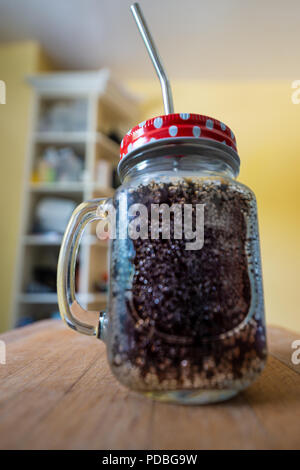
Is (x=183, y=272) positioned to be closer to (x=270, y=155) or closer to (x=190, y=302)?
(x=190, y=302)

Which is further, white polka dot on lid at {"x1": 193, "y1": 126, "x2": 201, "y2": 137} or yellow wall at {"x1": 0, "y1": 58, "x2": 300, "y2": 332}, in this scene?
yellow wall at {"x1": 0, "y1": 58, "x2": 300, "y2": 332}

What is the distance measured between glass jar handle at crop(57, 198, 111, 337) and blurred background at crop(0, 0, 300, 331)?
4.59 ft

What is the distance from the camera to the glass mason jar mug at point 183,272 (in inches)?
8.6

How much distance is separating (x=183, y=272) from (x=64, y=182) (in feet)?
5.49

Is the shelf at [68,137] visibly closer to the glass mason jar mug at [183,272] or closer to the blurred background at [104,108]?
the blurred background at [104,108]

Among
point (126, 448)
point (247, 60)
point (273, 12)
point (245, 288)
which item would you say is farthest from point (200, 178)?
point (247, 60)

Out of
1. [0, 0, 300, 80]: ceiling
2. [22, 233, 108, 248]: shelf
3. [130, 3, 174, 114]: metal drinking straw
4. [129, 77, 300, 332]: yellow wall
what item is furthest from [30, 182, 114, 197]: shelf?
[130, 3, 174, 114]: metal drinking straw

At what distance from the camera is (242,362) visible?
0.74ft

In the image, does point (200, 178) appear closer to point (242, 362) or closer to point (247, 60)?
point (242, 362)

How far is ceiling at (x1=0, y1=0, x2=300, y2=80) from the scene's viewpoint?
1649 mm

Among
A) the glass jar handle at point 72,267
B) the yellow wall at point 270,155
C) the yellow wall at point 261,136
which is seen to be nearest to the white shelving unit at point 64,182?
the yellow wall at point 261,136

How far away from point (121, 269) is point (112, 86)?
73.0 inches

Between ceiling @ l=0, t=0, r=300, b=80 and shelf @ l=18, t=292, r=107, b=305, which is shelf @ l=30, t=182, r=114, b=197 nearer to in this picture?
shelf @ l=18, t=292, r=107, b=305
